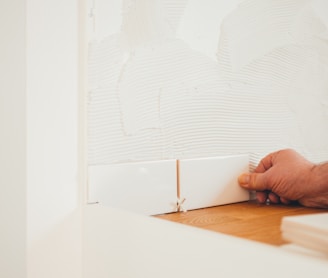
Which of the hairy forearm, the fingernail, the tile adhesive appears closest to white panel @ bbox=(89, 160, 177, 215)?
the tile adhesive

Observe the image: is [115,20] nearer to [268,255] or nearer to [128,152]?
[128,152]

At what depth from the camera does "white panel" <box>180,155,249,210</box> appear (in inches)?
29.4

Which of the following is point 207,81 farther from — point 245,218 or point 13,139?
point 13,139

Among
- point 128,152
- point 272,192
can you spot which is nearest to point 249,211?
point 272,192

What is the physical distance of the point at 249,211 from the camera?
2.49 feet

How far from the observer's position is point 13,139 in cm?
61

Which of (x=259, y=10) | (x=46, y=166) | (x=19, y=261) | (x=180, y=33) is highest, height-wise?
(x=259, y=10)

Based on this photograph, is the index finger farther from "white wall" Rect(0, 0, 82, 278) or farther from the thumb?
"white wall" Rect(0, 0, 82, 278)

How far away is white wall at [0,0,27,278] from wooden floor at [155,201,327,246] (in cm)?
26

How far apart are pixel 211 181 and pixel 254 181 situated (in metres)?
0.12

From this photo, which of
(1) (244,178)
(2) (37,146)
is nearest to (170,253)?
(2) (37,146)

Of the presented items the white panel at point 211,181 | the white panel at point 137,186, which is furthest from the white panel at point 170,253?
the white panel at point 211,181

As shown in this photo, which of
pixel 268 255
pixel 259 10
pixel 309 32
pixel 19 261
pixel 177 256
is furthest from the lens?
pixel 309 32

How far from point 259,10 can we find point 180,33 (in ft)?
0.99
